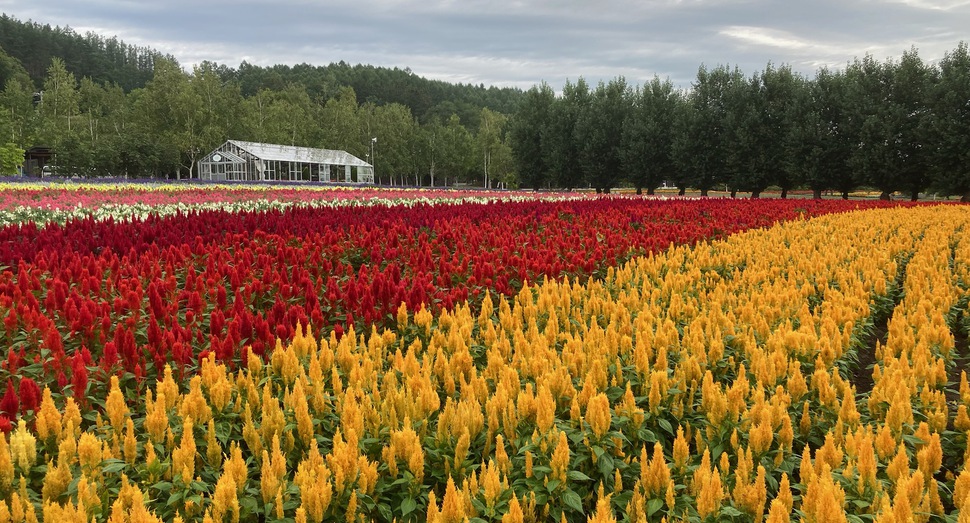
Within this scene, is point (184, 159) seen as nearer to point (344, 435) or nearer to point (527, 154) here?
point (527, 154)

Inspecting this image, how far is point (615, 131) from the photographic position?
159 feet

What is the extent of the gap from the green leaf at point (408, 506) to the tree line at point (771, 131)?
38002mm

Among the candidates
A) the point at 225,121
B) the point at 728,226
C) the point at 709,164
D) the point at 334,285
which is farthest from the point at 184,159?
the point at 334,285

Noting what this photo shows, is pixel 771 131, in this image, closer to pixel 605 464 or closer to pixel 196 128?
pixel 605 464

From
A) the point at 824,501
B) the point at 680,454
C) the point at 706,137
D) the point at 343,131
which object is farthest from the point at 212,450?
the point at 343,131

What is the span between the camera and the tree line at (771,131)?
33.9 metres

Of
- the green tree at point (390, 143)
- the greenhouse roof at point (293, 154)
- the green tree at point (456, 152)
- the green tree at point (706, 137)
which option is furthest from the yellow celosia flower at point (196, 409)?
the green tree at point (456, 152)

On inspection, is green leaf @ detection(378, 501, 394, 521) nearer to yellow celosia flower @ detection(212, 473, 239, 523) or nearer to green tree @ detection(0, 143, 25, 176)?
yellow celosia flower @ detection(212, 473, 239, 523)

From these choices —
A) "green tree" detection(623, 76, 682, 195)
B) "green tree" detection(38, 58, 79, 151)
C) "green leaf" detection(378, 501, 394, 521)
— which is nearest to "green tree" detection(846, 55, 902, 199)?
"green tree" detection(623, 76, 682, 195)

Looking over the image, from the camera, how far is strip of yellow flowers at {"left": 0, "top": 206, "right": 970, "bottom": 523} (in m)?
2.51

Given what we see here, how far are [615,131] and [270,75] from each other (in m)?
73.8

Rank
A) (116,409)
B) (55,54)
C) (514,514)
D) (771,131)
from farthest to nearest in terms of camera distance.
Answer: (55,54) → (771,131) → (116,409) → (514,514)

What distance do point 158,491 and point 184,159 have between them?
62.4m

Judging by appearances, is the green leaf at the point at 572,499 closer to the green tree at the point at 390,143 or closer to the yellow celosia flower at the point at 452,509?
the yellow celosia flower at the point at 452,509
